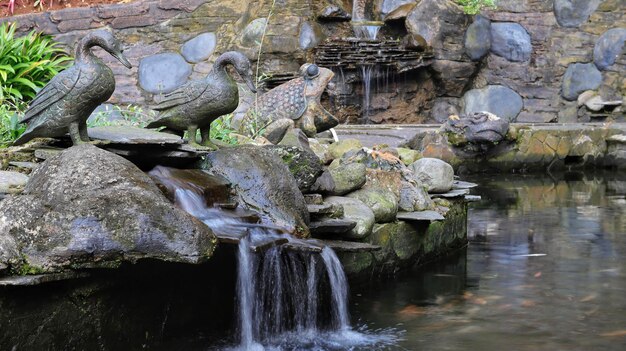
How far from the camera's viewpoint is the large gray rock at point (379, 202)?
Answer: 22.9ft

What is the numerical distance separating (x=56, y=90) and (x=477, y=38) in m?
13.1

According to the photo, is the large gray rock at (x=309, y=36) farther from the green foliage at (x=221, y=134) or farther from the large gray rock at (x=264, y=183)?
the large gray rock at (x=264, y=183)

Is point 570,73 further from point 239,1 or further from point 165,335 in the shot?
point 165,335

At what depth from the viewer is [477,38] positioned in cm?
1733

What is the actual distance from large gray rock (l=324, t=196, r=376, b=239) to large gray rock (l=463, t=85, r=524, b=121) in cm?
1111

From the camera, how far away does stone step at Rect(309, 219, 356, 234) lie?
6031 mm

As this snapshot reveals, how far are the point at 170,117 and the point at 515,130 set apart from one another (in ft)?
31.0

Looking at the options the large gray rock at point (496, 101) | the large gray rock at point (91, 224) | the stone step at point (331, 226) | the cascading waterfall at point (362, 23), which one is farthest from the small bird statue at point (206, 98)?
the large gray rock at point (496, 101)

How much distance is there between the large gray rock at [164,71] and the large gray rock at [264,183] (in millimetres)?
9110

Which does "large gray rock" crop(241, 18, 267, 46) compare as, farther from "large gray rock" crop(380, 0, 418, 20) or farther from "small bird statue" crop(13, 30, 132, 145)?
"small bird statue" crop(13, 30, 132, 145)

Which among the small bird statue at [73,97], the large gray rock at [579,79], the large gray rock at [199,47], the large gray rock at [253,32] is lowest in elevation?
the small bird statue at [73,97]

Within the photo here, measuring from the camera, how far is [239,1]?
1520cm

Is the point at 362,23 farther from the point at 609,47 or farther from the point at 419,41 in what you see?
the point at 609,47

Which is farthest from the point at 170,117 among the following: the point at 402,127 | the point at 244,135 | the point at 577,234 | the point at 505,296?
the point at 402,127
